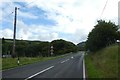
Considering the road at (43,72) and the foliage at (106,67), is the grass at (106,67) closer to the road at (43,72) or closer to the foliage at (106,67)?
the foliage at (106,67)

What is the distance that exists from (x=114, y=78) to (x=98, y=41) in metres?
A: 36.0

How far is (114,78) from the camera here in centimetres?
1480

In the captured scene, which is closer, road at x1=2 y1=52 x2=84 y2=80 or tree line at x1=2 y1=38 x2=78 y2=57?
road at x1=2 y1=52 x2=84 y2=80

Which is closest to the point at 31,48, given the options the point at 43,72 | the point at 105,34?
the point at 105,34

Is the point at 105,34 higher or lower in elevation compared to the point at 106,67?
higher

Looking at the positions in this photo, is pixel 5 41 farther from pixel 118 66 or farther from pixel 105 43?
pixel 118 66

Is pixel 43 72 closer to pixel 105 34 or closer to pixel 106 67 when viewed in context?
pixel 106 67

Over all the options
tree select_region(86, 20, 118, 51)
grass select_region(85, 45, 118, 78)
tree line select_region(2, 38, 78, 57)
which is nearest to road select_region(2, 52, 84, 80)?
grass select_region(85, 45, 118, 78)

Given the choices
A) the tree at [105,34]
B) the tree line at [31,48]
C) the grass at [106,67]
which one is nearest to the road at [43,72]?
the grass at [106,67]

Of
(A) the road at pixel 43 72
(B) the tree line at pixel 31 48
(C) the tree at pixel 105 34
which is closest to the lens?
(A) the road at pixel 43 72

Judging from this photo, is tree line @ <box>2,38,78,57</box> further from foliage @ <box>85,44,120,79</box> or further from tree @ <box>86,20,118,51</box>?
foliage @ <box>85,44,120,79</box>

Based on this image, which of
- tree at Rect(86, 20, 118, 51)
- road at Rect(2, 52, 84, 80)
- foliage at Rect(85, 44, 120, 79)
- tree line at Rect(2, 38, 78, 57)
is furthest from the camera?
tree line at Rect(2, 38, 78, 57)

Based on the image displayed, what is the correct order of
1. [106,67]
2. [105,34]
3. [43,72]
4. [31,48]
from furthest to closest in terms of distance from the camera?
[31,48] → [105,34] → [106,67] → [43,72]

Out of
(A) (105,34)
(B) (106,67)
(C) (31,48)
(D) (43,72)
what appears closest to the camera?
(D) (43,72)
